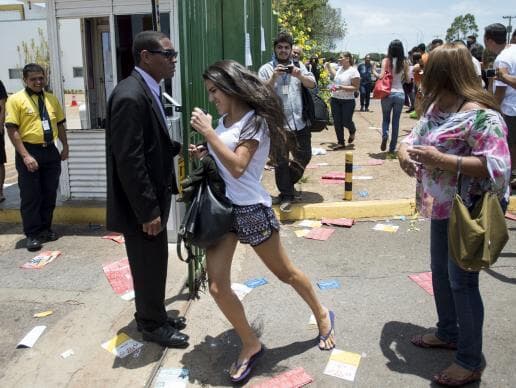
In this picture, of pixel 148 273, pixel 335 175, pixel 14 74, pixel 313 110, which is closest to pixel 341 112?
pixel 335 175

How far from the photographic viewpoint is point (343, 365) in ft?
10.6

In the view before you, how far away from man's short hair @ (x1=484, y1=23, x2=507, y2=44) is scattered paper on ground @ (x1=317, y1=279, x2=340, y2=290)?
12.2ft

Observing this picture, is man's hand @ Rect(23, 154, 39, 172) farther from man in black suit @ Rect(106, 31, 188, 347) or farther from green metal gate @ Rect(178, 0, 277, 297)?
man in black suit @ Rect(106, 31, 188, 347)

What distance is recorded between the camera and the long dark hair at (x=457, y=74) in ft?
8.81

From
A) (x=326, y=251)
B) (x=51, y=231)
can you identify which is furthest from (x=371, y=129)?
(x=51, y=231)

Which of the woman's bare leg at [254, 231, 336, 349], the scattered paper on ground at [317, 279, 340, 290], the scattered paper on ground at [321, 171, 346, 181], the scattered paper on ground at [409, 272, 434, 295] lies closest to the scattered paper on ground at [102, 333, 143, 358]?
the woman's bare leg at [254, 231, 336, 349]

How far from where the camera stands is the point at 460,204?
104 inches

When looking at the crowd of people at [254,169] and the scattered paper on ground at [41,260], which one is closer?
the crowd of people at [254,169]

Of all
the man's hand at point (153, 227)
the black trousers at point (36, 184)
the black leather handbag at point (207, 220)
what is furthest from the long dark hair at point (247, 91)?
the black trousers at point (36, 184)

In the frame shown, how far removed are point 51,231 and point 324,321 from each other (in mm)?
3718

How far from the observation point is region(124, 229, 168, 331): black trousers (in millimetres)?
3312

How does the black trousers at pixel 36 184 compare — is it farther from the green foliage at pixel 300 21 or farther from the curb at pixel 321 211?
the green foliage at pixel 300 21

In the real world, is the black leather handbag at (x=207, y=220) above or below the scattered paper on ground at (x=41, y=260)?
above

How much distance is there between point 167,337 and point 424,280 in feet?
7.67
